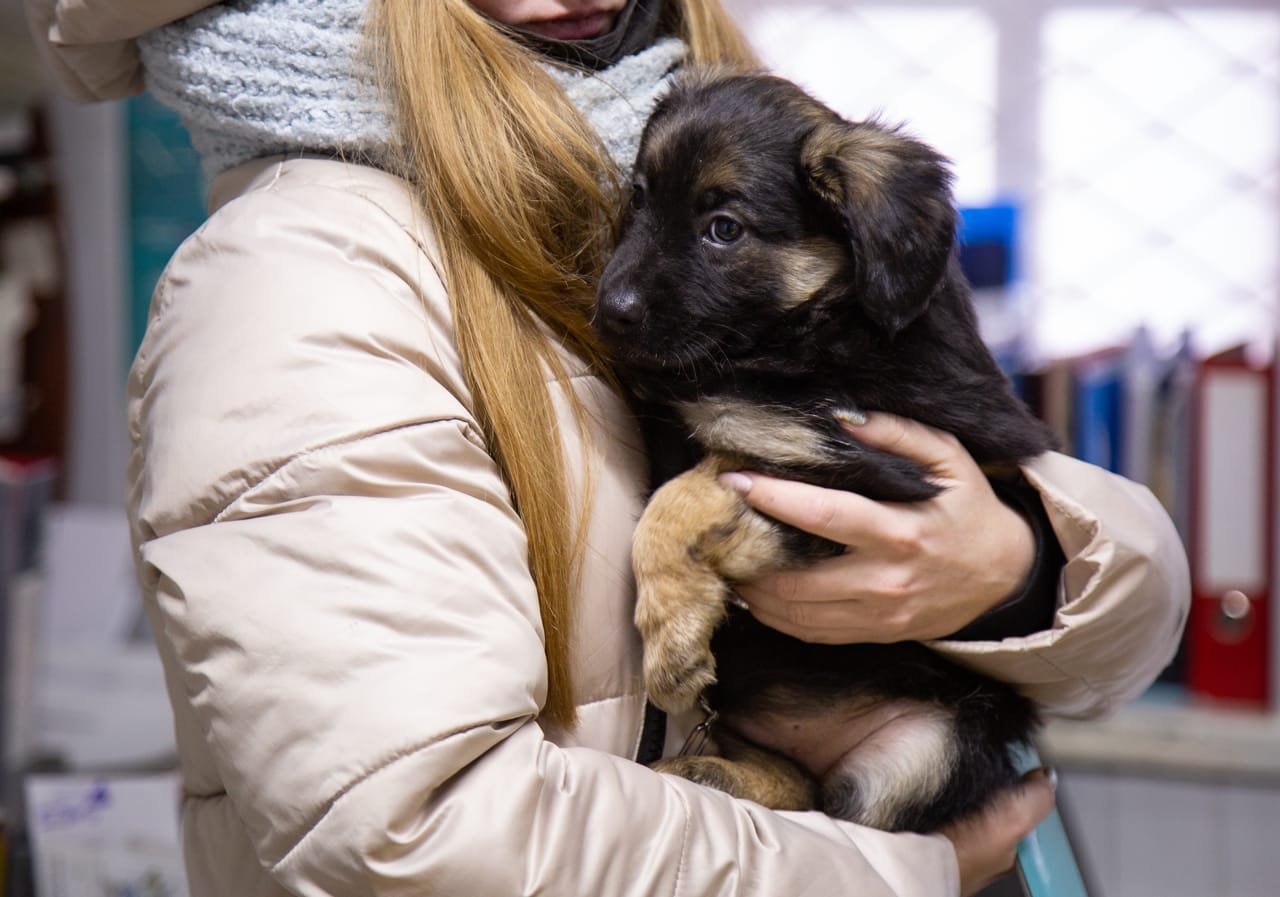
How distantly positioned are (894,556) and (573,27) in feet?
1.89

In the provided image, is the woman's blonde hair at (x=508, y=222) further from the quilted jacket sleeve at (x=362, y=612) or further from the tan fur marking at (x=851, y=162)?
the tan fur marking at (x=851, y=162)

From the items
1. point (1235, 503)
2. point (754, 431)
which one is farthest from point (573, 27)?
point (1235, 503)

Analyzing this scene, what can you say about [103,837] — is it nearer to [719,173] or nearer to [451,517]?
[451,517]

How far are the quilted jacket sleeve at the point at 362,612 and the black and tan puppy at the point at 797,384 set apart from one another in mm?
221

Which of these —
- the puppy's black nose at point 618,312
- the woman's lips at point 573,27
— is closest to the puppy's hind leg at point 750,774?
the puppy's black nose at point 618,312

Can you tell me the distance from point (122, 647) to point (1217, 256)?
2544 mm

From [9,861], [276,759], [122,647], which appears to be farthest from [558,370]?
[122,647]

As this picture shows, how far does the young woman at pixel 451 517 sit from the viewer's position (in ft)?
2.43

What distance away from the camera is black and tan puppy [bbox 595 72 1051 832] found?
1.06 meters

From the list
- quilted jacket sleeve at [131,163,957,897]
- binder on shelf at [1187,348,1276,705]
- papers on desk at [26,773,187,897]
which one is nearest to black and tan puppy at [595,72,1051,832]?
quilted jacket sleeve at [131,163,957,897]

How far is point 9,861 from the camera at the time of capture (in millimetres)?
1576

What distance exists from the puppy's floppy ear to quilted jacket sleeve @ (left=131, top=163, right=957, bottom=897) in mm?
409

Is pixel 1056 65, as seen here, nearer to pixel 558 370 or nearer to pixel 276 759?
pixel 558 370

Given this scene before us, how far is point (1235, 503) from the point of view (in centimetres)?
225
